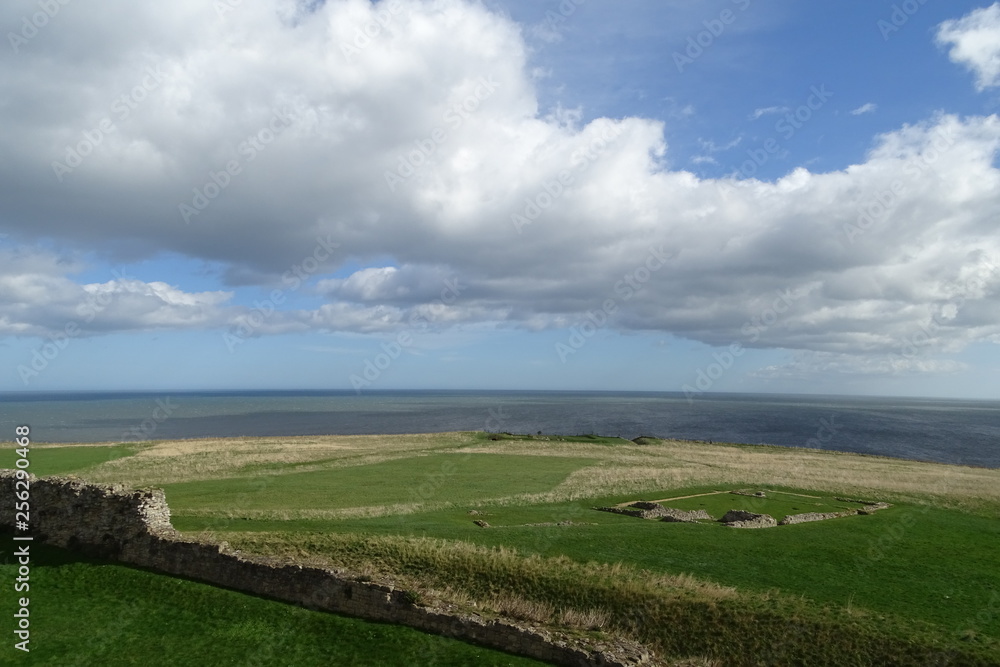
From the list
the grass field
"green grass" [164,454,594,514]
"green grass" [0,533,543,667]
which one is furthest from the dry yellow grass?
"green grass" [0,533,543,667]

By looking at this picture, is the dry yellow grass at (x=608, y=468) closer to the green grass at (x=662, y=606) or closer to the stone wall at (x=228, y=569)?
the stone wall at (x=228, y=569)

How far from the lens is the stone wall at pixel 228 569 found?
1445 cm

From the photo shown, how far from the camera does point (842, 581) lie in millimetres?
18844

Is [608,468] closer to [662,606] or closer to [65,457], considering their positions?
[662,606]

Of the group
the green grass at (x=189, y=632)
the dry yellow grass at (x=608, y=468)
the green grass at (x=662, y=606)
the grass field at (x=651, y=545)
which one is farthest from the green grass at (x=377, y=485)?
the green grass at (x=662, y=606)

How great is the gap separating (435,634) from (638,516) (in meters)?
17.4

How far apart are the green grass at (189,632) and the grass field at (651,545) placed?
2565 mm

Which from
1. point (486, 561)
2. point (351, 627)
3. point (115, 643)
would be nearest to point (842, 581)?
point (486, 561)

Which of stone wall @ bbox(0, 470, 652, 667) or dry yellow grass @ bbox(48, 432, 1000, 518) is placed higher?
stone wall @ bbox(0, 470, 652, 667)

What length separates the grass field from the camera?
15570 millimetres

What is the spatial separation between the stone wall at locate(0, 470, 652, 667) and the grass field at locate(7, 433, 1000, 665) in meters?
1.65

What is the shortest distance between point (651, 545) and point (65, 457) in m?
54.2

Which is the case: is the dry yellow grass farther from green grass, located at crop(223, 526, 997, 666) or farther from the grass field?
green grass, located at crop(223, 526, 997, 666)

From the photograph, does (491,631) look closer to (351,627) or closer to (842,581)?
(351,627)
